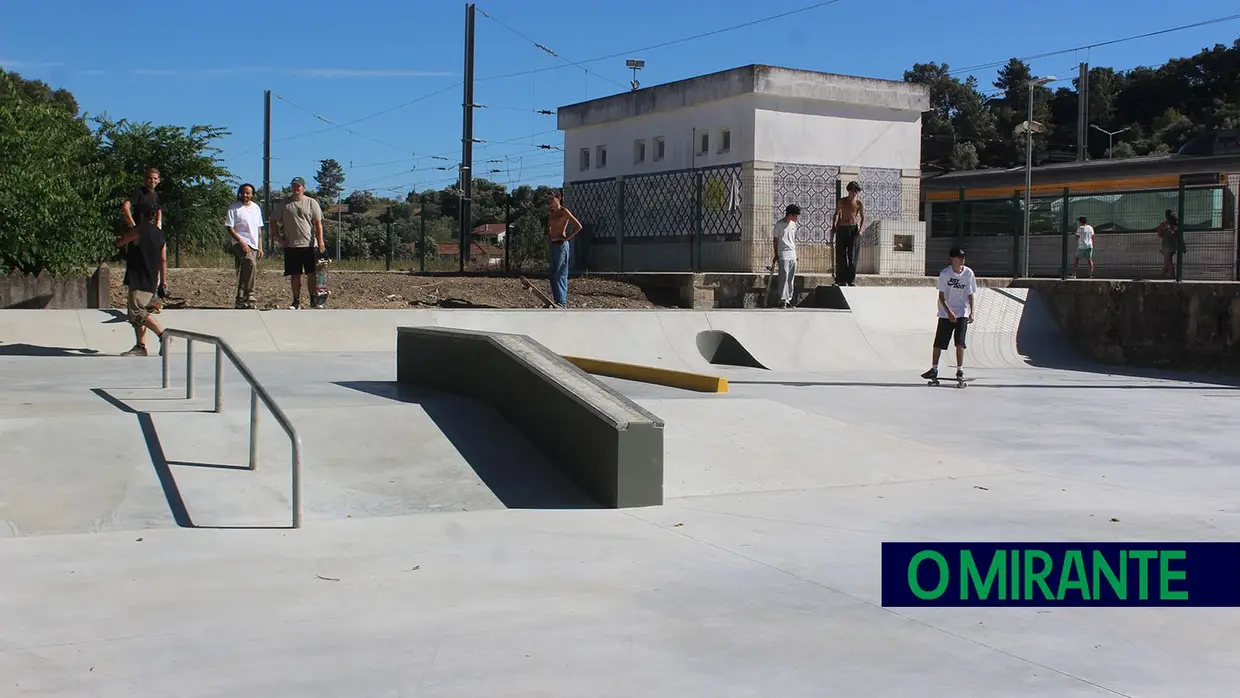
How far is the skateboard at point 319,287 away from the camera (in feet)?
45.4

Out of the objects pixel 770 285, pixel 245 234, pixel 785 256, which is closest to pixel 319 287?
pixel 245 234

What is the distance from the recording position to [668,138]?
25266mm

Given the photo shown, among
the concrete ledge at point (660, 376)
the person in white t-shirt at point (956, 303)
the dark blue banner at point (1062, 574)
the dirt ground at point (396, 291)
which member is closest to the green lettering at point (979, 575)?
the dark blue banner at point (1062, 574)

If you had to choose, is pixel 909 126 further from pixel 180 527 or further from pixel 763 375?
pixel 180 527

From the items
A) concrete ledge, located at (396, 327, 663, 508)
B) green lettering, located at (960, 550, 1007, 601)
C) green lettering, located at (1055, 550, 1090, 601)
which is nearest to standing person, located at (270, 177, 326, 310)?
concrete ledge, located at (396, 327, 663, 508)

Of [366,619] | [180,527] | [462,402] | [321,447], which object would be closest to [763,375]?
[462,402]

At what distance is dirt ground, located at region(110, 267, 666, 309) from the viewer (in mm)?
16734

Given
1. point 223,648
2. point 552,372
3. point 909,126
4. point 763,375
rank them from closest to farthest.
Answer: point 223,648, point 552,372, point 763,375, point 909,126

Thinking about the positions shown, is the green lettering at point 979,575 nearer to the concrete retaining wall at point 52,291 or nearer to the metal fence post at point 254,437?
the metal fence post at point 254,437

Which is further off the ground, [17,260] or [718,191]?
[718,191]

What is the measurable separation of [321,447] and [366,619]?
110 inches

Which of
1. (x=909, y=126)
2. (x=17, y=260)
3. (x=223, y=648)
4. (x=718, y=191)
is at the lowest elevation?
(x=223, y=648)

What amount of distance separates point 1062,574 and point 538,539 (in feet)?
8.64

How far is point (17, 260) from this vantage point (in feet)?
48.0
